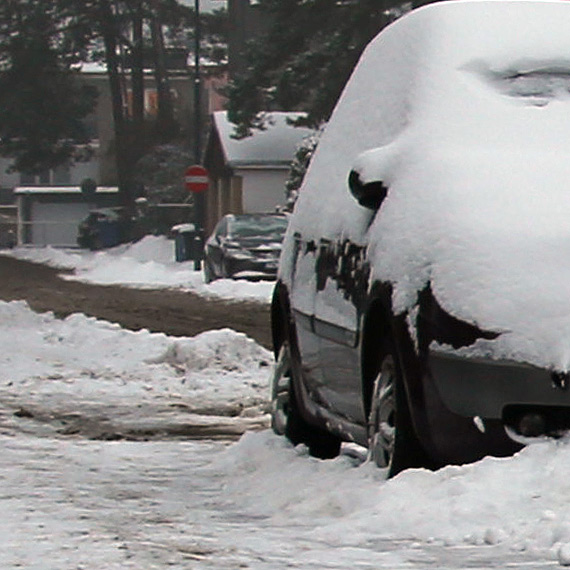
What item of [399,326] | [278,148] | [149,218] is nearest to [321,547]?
[399,326]

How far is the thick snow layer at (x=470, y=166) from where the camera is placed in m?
7.07

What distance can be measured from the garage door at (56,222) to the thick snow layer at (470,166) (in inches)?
3169

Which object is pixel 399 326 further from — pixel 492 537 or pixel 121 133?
pixel 121 133

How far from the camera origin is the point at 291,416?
9.86m

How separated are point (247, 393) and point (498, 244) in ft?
23.1

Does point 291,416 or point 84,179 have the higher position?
point 291,416

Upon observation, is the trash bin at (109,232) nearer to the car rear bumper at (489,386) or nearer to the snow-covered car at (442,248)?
the snow-covered car at (442,248)

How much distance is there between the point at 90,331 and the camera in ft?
61.3

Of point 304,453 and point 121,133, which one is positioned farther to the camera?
point 121,133

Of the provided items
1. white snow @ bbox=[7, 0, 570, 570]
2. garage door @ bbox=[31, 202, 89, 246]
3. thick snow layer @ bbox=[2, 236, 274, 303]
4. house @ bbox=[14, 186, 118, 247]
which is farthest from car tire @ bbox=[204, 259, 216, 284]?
garage door @ bbox=[31, 202, 89, 246]

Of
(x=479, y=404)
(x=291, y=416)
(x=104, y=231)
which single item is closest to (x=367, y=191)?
(x=479, y=404)

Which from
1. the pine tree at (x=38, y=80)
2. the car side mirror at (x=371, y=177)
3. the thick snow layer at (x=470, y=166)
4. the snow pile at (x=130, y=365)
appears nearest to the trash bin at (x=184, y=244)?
the pine tree at (x=38, y=80)

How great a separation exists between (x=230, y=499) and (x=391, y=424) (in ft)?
3.01

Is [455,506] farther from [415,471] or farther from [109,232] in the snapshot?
[109,232]
